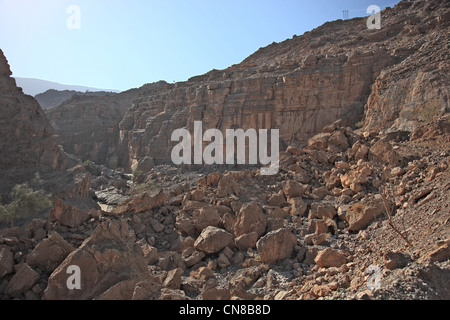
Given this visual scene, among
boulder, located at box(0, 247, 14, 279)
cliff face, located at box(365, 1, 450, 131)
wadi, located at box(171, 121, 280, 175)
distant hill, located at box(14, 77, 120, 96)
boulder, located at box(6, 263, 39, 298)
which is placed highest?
distant hill, located at box(14, 77, 120, 96)

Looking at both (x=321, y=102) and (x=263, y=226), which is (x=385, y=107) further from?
(x=263, y=226)

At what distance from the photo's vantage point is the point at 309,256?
8625 mm

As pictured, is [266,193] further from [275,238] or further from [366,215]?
[366,215]

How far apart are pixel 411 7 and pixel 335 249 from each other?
32103 millimetres

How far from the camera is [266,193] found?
13.0 metres

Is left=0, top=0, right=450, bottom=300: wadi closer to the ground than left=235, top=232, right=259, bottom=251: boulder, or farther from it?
farther from it

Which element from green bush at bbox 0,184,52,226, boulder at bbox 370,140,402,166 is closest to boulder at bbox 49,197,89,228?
green bush at bbox 0,184,52,226

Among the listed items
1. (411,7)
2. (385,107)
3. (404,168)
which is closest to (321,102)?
(385,107)

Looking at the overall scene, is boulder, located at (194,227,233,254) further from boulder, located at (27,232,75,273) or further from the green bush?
the green bush

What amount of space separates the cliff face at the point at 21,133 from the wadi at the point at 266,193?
8 centimetres

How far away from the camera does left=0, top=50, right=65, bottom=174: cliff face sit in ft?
62.4

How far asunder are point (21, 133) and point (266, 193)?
15.7m

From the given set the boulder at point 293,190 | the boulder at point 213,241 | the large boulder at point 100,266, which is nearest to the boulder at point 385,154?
the boulder at point 293,190

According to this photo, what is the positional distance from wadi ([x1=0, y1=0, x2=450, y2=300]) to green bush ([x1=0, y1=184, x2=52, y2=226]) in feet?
0.27
